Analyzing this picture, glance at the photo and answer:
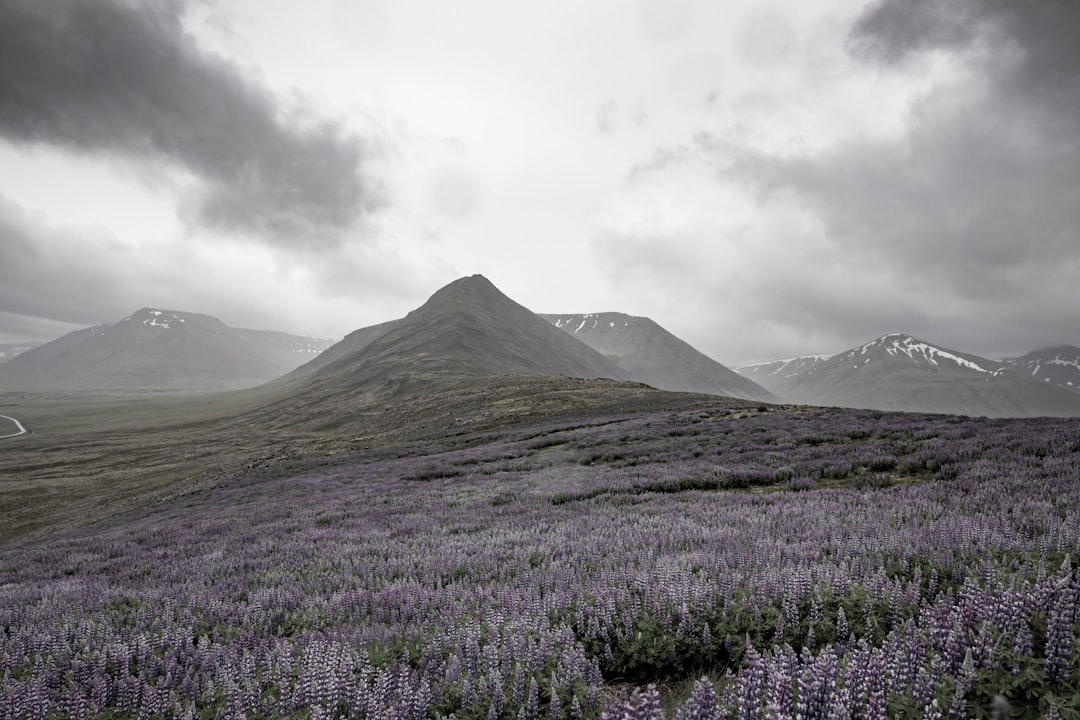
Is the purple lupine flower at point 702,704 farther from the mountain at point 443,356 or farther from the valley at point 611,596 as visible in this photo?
the mountain at point 443,356

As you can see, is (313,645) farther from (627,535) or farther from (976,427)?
(976,427)

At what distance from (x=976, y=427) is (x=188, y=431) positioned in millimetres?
103930

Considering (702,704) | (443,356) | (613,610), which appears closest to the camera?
(702,704)

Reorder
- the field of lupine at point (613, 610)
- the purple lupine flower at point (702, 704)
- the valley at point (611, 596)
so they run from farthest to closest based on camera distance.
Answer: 1. the valley at point (611, 596)
2. the field of lupine at point (613, 610)
3. the purple lupine flower at point (702, 704)

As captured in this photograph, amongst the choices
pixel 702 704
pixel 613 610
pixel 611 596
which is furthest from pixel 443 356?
pixel 702 704

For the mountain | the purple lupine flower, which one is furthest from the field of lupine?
the mountain

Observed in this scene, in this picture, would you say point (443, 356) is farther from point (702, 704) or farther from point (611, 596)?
point (702, 704)

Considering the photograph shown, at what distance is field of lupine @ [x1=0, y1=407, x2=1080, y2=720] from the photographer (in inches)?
130

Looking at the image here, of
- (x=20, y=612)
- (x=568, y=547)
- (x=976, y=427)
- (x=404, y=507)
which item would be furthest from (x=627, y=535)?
(x=976, y=427)

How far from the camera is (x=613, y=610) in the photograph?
5.08 meters

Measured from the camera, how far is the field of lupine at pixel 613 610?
331 centimetres

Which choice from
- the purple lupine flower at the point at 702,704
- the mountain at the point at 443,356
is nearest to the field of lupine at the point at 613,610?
the purple lupine flower at the point at 702,704

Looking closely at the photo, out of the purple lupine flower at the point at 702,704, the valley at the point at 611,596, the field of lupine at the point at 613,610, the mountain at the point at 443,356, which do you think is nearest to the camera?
the purple lupine flower at the point at 702,704

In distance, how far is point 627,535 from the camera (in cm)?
838
